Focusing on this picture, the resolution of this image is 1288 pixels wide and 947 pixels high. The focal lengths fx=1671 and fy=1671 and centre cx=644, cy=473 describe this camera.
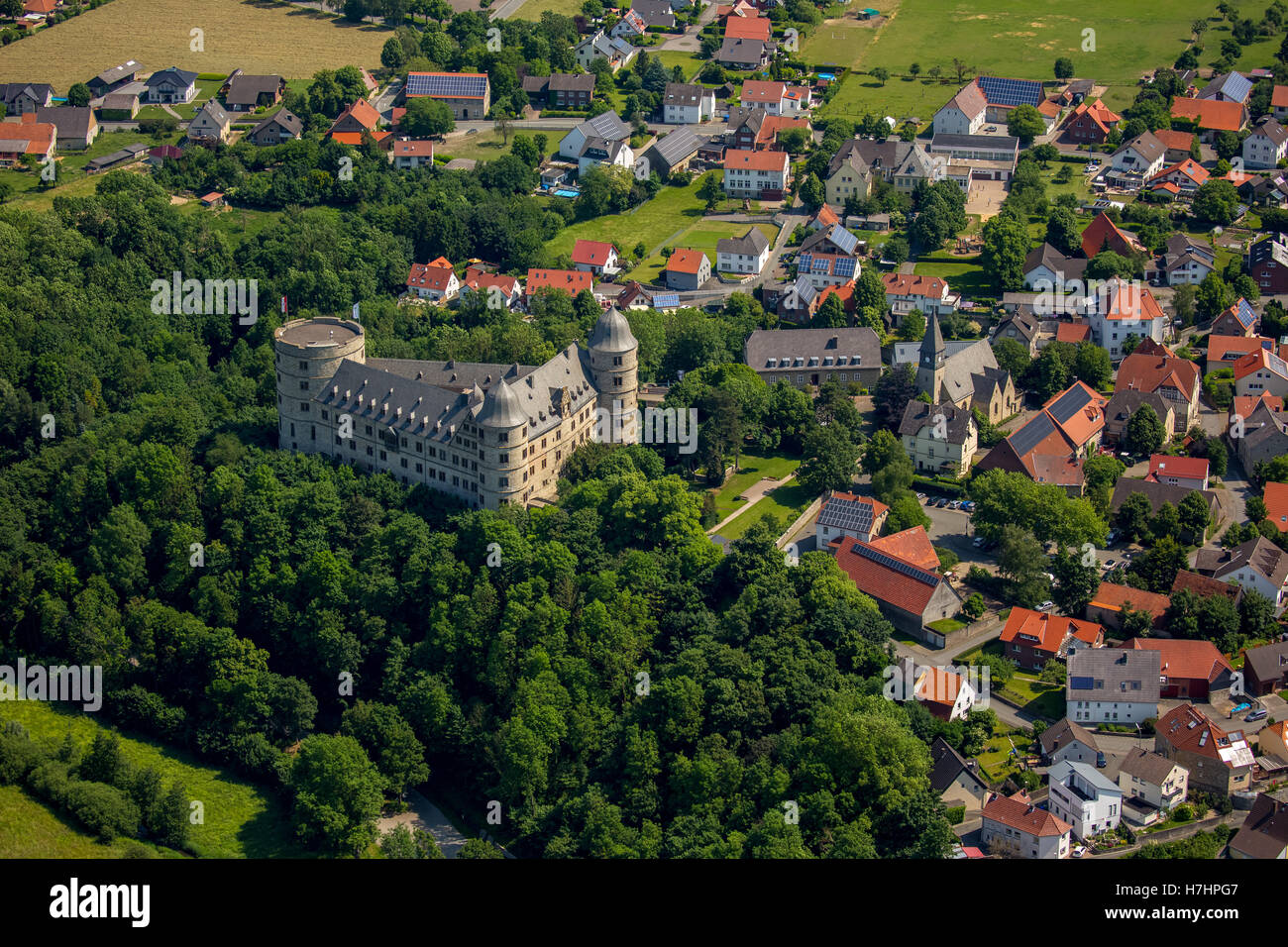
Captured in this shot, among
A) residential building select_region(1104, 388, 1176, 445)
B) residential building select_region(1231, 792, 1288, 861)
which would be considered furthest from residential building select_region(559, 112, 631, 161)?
residential building select_region(1231, 792, 1288, 861)

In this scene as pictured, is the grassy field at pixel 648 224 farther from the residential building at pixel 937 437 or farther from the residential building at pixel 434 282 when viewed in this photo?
the residential building at pixel 937 437

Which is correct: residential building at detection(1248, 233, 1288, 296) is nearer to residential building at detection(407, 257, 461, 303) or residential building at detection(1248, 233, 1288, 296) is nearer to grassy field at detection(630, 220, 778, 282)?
grassy field at detection(630, 220, 778, 282)

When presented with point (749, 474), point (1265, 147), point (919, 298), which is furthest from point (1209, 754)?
point (1265, 147)

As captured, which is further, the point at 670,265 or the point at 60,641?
the point at 670,265

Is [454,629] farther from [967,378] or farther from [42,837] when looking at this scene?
[967,378]
